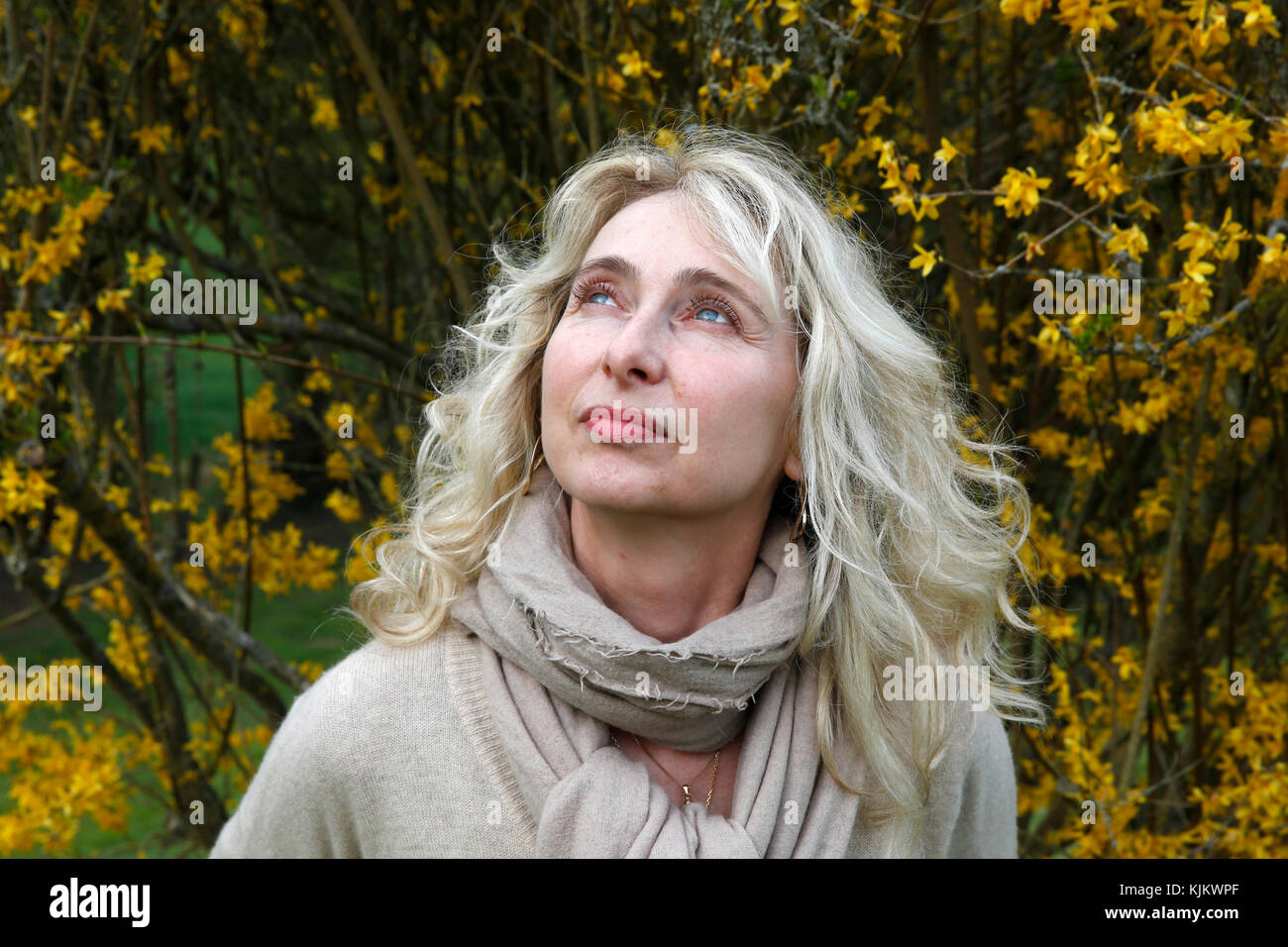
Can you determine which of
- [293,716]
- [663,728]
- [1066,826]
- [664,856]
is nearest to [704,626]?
[663,728]

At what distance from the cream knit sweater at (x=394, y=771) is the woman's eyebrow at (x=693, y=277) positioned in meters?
0.51

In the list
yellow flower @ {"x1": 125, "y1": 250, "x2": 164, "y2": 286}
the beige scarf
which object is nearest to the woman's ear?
the beige scarf

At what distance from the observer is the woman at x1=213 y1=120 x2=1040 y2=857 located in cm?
146

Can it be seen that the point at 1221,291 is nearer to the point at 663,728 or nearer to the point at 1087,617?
the point at 1087,617

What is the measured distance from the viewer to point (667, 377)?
1.47 m

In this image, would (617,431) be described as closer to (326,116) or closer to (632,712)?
(632,712)

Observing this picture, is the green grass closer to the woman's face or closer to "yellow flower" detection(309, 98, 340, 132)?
"yellow flower" detection(309, 98, 340, 132)

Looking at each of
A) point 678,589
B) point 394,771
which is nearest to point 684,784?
point 678,589

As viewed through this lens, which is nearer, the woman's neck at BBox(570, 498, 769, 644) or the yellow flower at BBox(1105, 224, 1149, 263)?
the woman's neck at BBox(570, 498, 769, 644)

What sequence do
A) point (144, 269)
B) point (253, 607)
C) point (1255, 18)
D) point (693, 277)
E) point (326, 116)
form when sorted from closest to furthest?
point (693, 277)
point (1255, 18)
point (144, 269)
point (326, 116)
point (253, 607)

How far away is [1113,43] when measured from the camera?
2.29 metres

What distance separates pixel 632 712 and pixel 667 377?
411mm

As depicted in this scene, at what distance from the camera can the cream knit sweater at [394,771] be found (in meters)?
1.48

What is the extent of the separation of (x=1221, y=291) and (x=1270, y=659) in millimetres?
1264
